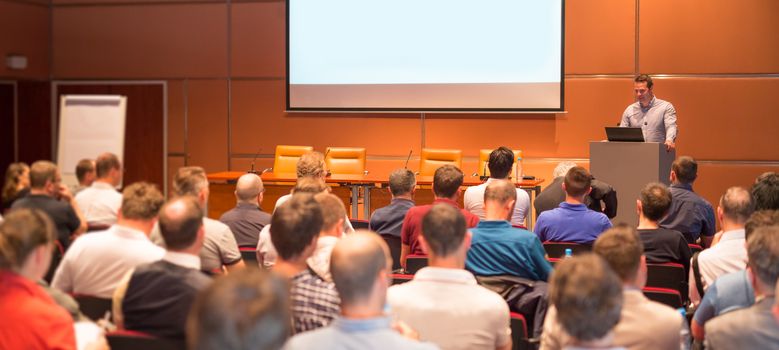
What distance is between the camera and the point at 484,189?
5957 mm

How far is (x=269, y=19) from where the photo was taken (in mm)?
10852

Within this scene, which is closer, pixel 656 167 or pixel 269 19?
pixel 656 167

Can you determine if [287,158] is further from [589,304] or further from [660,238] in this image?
[589,304]

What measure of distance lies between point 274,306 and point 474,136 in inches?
349

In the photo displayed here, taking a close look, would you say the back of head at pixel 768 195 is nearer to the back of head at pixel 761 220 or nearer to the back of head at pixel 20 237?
the back of head at pixel 761 220

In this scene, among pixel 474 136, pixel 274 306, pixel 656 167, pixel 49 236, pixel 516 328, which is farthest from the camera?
pixel 474 136

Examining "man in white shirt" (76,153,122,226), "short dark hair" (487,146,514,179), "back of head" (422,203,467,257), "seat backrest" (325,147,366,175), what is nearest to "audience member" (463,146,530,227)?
"short dark hair" (487,146,514,179)

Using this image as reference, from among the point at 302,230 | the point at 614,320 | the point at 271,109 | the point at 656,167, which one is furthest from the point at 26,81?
the point at 614,320

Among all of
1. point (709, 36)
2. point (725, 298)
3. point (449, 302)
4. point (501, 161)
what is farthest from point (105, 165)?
point (709, 36)

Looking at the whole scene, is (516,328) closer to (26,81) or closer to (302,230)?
(302,230)

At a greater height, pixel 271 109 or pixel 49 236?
pixel 271 109

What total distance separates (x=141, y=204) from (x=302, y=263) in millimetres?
960

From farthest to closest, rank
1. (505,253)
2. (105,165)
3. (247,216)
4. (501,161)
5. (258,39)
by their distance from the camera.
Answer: (258,39) < (501,161) < (105,165) < (247,216) < (505,253)

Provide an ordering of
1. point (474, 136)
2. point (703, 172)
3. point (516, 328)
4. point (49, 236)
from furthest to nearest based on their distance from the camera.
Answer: point (474, 136), point (703, 172), point (516, 328), point (49, 236)
